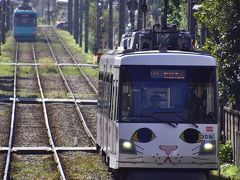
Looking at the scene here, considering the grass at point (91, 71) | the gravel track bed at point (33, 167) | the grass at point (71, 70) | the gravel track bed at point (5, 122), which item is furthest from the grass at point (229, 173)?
the grass at point (71, 70)

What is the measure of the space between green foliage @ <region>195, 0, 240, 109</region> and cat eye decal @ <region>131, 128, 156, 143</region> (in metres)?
6.48

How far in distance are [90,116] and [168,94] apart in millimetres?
17551

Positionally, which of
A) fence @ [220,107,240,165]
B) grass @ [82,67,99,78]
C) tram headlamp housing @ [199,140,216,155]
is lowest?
grass @ [82,67,99,78]

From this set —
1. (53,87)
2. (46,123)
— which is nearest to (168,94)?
(46,123)

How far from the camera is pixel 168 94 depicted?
17312 millimetres

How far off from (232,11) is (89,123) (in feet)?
34.8

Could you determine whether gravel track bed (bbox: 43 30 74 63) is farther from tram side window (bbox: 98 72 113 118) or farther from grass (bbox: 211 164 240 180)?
grass (bbox: 211 164 240 180)

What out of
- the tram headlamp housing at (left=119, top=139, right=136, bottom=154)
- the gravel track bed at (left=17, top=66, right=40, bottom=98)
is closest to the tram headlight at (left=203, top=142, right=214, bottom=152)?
the tram headlamp housing at (left=119, top=139, right=136, bottom=154)

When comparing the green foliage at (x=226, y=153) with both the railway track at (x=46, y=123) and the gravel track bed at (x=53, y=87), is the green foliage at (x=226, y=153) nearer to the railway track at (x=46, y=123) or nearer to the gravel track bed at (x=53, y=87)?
the railway track at (x=46, y=123)

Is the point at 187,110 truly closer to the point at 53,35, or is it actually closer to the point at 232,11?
the point at 232,11

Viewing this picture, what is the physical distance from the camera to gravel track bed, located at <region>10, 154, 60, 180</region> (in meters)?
20.2

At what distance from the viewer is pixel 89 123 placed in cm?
3250

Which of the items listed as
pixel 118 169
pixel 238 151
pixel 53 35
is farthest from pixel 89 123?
pixel 53 35

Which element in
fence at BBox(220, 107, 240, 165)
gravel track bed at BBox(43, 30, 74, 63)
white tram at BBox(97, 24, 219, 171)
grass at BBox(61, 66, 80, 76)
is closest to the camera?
white tram at BBox(97, 24, 219, 171)
